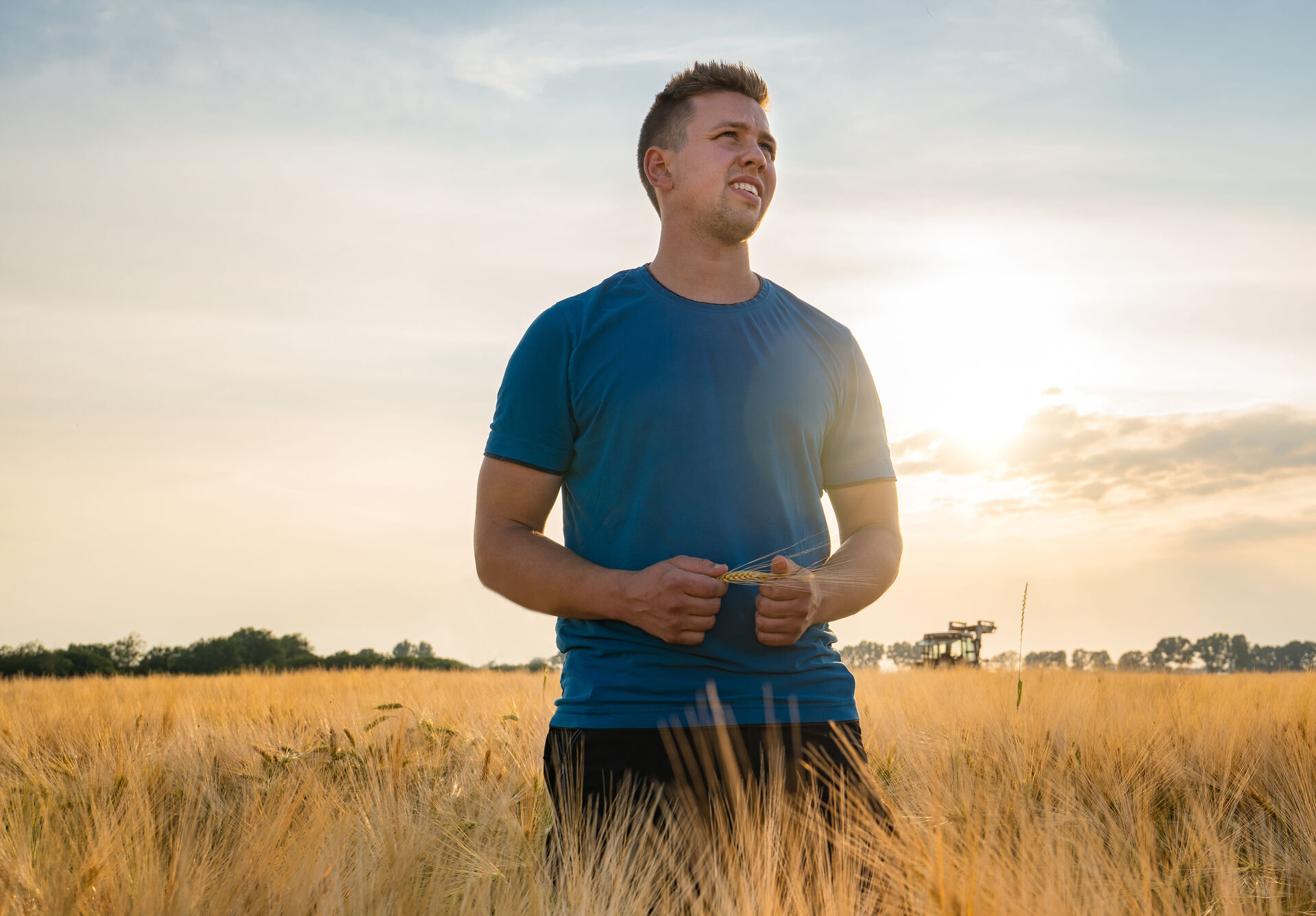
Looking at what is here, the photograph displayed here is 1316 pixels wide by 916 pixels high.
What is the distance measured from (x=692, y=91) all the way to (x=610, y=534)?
131 cm

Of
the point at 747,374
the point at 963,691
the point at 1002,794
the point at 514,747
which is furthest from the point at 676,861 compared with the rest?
the point at 963,691

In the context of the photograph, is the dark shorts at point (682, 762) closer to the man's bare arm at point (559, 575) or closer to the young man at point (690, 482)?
the young man at point (690, 482)

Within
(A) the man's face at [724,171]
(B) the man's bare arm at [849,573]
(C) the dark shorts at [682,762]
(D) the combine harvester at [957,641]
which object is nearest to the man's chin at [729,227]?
(A) the man's face at [724,171]

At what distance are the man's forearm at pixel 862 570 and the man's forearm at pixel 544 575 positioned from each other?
0.51 metres

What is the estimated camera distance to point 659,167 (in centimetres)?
275

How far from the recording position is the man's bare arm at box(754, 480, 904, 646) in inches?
82.8

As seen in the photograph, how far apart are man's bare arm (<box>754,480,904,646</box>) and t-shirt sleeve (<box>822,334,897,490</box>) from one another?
0.12ft

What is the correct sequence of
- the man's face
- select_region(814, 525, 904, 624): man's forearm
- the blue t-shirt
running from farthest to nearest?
the man's face < select_region(814, 525, 904, 624): man's forearm < the blue t-shirt

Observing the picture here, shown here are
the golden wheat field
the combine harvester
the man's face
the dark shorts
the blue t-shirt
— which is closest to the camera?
the golden wheat field

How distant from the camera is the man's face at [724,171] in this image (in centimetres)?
257

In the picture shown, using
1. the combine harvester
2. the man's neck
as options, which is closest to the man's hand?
the man's neck

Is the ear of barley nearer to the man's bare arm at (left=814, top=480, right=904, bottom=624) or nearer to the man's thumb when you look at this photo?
the man's bare arm at (left=814, top=480, right=904, bottom=624)

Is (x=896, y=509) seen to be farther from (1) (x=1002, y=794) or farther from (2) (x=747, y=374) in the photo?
(1) (x=1002, y=794)

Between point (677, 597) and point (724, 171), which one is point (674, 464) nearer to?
point (677, 597)
